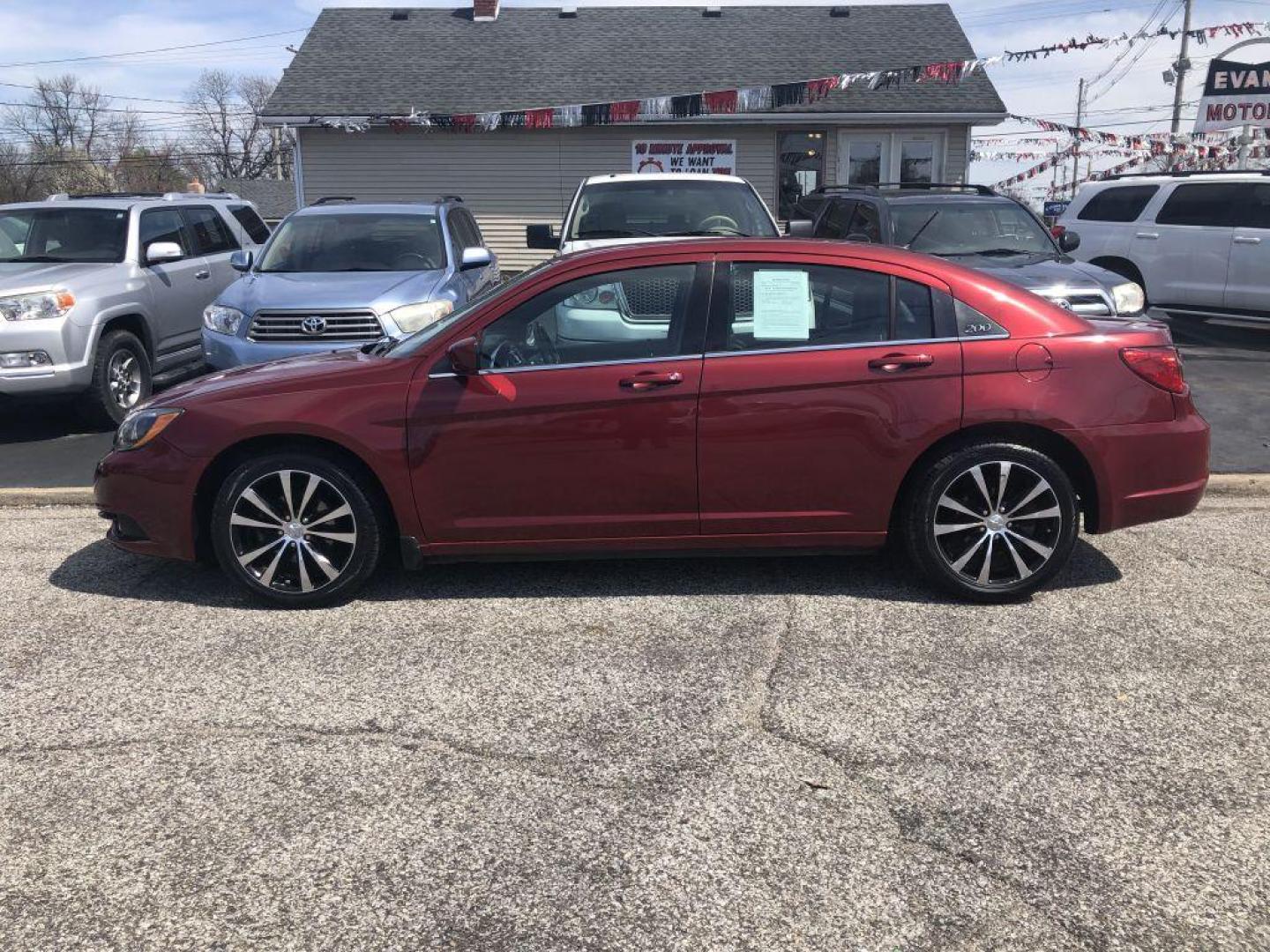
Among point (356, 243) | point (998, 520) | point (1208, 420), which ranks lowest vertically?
point (1208, 420)

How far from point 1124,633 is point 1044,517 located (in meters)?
0.58

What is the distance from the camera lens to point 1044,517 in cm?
465

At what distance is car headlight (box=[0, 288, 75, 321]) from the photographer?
25.9 feet

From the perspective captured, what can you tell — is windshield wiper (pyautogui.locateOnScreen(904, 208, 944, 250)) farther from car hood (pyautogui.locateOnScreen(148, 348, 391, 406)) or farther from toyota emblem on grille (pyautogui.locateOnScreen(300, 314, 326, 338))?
car hood (pyautogui.locateOnScreen(148, 348, 391, 406))

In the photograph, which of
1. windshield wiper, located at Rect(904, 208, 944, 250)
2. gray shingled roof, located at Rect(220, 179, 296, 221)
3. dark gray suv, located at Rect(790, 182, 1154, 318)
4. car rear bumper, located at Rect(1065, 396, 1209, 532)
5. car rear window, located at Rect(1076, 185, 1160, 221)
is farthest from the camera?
gray shingled roof, located at Rect(220, 179, 296, 221)

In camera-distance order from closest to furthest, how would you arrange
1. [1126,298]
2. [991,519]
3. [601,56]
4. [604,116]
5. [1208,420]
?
[991,519] → [1208,420] → [1126,298] → [604,116] → [601,56]

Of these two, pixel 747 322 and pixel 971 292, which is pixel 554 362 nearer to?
pixel 747 322

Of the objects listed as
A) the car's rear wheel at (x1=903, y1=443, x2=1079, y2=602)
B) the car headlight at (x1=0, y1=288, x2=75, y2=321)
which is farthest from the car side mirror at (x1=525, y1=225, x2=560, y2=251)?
the car's rear wheel at (x1=903, y1=443, x2=1079, y2=602)

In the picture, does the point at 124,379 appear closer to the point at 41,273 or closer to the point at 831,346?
the point at 41,273

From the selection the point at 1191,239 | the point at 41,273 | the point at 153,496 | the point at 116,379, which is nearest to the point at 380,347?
the point at 153,496

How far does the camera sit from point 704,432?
15.0 ft

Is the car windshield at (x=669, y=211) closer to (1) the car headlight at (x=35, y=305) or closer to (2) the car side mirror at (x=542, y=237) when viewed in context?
(2) the car side mirror at (x=542, y=237)

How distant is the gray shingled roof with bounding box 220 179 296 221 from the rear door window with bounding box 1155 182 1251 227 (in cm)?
4843

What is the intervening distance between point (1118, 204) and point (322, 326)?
10.1 meters
